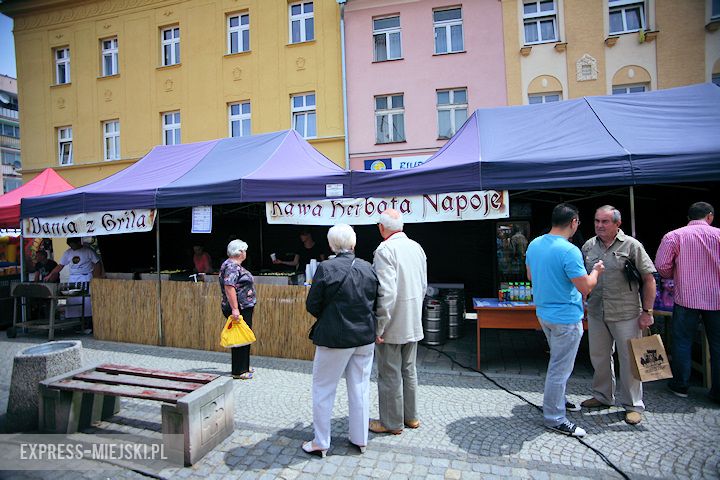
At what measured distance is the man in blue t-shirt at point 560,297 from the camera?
10.2 ft

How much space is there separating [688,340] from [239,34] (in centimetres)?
1526

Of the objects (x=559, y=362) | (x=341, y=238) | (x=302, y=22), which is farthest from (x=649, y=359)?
(x=302, y=22)

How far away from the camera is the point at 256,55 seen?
13961 millimetres

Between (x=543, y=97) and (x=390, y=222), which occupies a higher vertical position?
(x=543, y=97)

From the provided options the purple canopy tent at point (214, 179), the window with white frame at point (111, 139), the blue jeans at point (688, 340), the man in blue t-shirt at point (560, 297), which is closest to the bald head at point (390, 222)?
the man in blue t-shirt at point (560, 297)

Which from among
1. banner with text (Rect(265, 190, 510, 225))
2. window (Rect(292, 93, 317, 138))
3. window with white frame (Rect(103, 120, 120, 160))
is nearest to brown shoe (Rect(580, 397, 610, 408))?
banner with text (Rect(265, 190, 510, 225))

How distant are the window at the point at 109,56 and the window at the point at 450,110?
41.0ft

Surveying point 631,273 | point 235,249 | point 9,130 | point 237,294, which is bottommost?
point 237,294

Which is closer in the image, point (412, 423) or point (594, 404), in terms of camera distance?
point (412, 423)

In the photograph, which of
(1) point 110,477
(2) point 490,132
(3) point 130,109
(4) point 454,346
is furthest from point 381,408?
(3) point 130,109

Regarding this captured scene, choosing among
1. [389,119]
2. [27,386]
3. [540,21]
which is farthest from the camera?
[389,119]

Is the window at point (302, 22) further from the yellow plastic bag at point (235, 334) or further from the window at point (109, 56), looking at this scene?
the yellow plastic bag at point (235, 334)

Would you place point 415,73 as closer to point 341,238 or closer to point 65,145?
point 341,238

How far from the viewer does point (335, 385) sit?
3.05 meters
